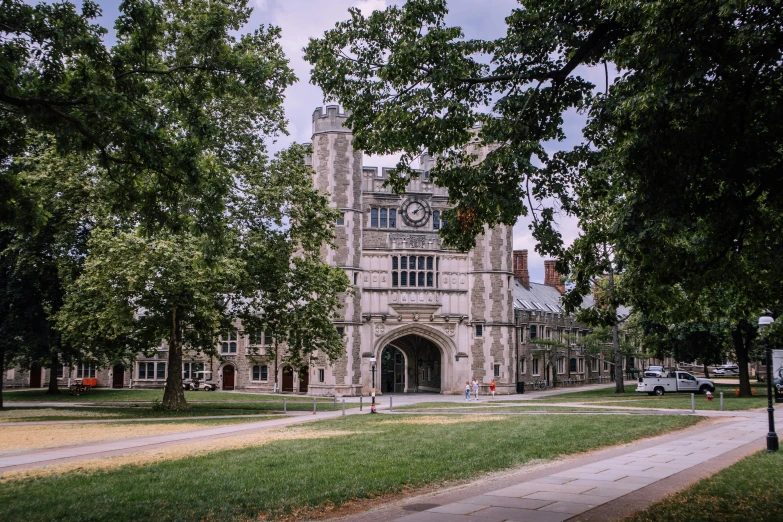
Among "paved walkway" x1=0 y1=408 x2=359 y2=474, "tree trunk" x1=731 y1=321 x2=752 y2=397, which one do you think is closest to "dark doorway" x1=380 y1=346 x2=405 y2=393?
"tree trunk" x1=731 y1=321 x2=752 y2=397

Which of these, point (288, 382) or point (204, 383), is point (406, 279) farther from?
point (204, 383)

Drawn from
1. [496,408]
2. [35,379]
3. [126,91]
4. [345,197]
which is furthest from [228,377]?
[126,91]

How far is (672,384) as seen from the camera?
43.4 m

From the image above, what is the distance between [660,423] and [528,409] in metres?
8.91

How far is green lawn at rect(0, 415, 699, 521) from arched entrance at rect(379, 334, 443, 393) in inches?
1332

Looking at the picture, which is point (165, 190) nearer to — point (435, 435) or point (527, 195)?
point (527, 195)

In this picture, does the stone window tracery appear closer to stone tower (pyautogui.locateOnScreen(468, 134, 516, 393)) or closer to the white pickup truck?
stone tower (pyautogui.locateOnScreen(468, 134, 516, 393))

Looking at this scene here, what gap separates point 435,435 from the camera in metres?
17.1

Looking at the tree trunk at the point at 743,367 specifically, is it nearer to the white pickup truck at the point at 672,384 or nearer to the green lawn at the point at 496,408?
the white pickup truck at the point at 672,384

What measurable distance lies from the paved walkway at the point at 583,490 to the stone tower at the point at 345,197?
29.3 metres

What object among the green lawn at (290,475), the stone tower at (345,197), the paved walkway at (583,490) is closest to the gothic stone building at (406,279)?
the stone tower at (345,197)

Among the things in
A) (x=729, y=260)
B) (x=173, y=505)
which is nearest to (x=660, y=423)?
(x=729, y=260)

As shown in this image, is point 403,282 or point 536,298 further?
point 536,298

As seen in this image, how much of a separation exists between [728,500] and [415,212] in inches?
1497
